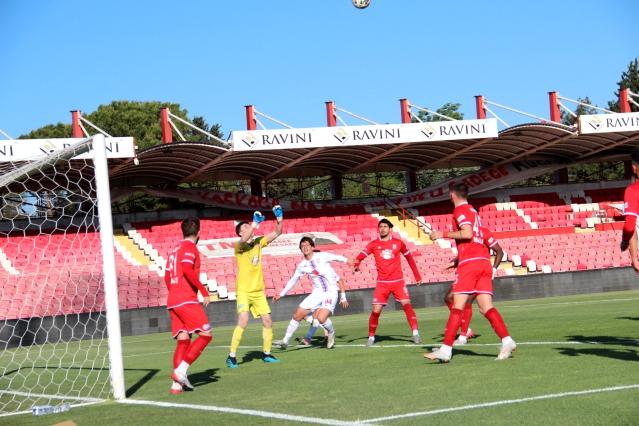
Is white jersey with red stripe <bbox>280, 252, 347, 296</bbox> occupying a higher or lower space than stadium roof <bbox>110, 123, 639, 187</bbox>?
lower

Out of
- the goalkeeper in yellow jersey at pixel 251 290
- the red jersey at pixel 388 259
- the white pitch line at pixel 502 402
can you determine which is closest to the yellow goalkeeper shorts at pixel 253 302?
the goalkeeper in yellow jersey at pixel 251 290

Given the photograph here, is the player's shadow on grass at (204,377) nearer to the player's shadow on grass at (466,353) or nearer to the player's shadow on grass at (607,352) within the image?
the player's shadow on grass at (466,353)

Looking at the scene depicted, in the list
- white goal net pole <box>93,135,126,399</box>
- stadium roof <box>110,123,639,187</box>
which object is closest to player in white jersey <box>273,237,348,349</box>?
white goal net pole <box>93,135,126,399</box>

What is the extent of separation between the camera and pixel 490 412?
286 inches

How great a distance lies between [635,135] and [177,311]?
1441 inches

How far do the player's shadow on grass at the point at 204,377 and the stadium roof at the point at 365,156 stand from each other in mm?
23996

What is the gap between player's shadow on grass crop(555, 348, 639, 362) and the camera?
1030 cm

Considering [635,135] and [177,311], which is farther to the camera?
[635,135]

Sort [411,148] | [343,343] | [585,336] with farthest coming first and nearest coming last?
[411,148], [343,343], [585,336]

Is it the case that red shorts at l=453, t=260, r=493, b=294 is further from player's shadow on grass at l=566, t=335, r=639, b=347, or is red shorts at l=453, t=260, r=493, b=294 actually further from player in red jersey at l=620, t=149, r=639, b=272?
player's shadow on grass at l=566, t=335, r=639, b=347

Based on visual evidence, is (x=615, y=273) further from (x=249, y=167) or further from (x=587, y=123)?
(x=249, y=167)

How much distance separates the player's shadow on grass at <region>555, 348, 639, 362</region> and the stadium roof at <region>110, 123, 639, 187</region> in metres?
26.3

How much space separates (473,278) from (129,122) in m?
68.6

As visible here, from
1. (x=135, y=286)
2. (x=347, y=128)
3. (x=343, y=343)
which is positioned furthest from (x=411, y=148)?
(x=343, y=343)
